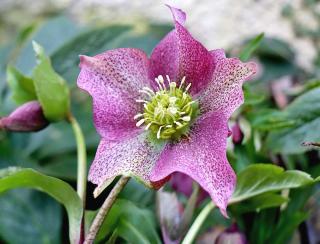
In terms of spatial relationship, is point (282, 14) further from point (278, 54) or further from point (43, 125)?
point (43, 125)

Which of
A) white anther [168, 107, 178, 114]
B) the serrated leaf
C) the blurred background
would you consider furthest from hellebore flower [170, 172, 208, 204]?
the serrated leaf

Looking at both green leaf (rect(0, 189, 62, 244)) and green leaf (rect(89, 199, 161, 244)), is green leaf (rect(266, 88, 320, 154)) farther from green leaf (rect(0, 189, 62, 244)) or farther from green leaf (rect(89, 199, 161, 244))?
green leaf (rect(0, 189, 62, 244))

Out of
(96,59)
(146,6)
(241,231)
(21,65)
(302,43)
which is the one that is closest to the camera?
(96,59)

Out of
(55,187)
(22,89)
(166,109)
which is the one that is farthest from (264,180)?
(22,89)

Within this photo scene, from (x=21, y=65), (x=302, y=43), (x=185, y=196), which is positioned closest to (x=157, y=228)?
(x=185, y=196)

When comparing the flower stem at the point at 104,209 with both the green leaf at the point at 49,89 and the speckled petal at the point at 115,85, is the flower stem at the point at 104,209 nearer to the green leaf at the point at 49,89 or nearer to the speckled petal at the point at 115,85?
the speckled petal at the point at 115,85

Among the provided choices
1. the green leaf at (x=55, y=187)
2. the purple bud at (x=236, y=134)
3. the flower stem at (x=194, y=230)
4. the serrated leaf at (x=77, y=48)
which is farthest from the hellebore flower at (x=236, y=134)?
the serrated leaf at (x=77, y=48)

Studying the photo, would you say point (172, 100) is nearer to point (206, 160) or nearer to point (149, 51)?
point (206, 160)

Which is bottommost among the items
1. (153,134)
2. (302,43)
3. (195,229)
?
(302,43)
